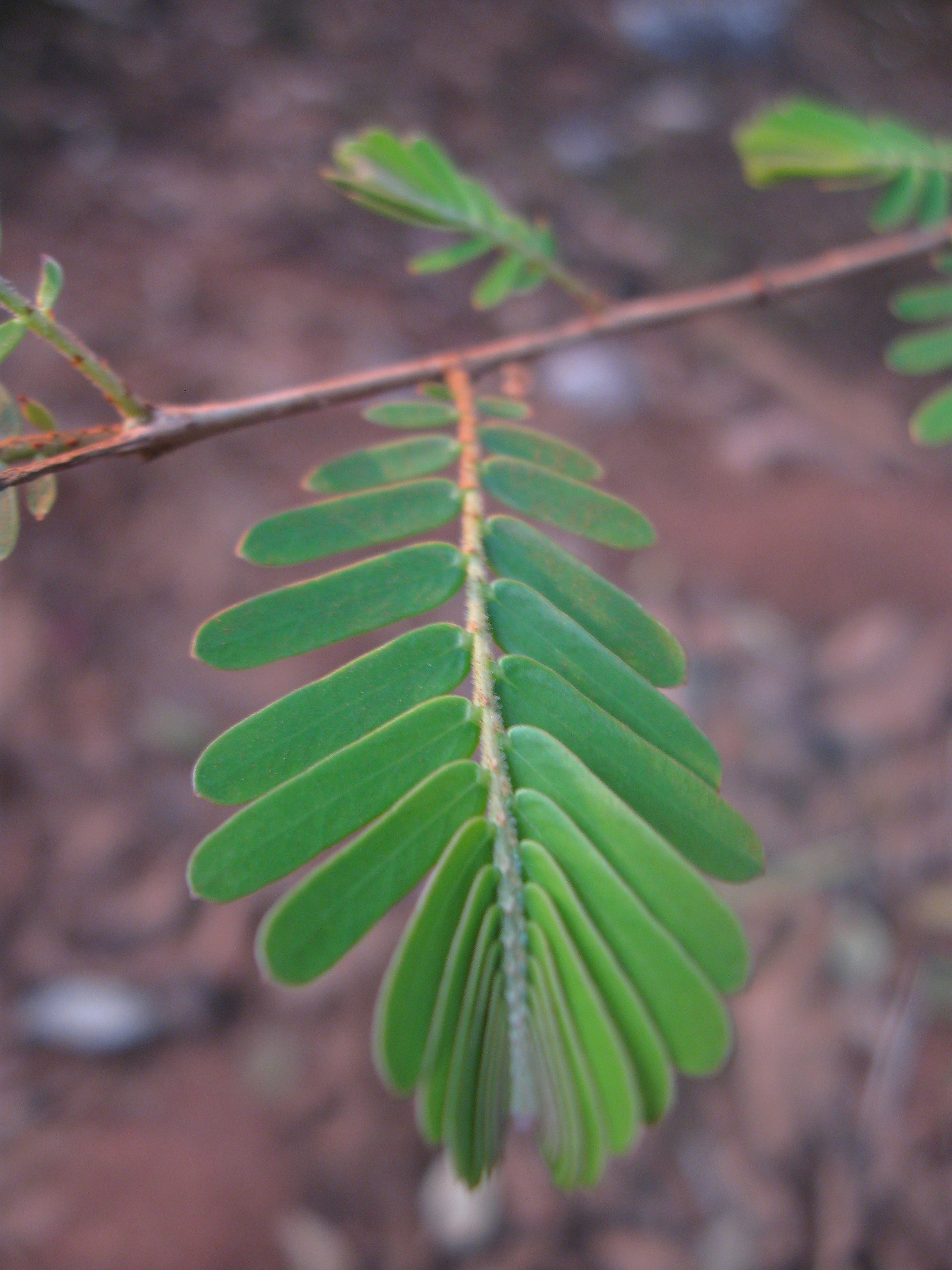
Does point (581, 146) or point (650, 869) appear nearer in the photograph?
point (650, 869)

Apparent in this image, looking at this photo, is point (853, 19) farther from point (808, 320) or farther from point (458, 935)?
point (458, 935)

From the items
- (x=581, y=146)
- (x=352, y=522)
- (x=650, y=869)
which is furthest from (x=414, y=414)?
(x=581, y=146)

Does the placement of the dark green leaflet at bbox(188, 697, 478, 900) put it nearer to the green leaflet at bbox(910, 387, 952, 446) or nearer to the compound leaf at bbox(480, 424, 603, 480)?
the compound leaf at bbox(480, 424, 603, 480)

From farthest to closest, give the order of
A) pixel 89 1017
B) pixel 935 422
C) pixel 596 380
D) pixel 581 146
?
pixel 581 146 < pixel 596 380 < pixel 89 1017 < pixel 935 422

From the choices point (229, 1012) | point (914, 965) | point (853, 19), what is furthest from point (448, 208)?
point (853, 19)

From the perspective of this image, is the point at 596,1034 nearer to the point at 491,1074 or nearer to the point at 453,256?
the point at 491,1074

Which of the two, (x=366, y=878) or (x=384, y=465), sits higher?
(x=384, y=465)

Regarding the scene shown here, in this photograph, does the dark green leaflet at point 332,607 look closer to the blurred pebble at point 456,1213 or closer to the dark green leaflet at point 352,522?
the dark green leaflet at point 352,522
